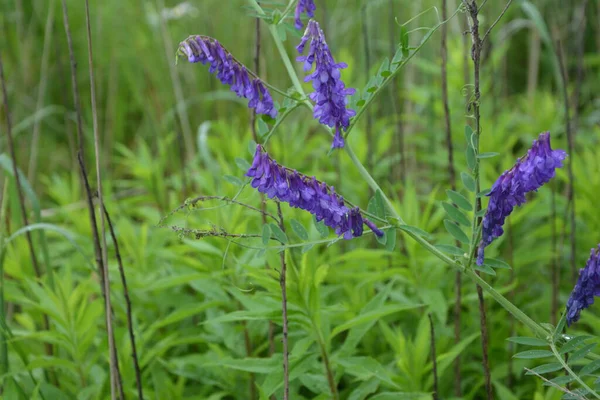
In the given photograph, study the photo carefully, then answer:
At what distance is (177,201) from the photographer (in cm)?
209

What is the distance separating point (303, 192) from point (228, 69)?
0.74 feet

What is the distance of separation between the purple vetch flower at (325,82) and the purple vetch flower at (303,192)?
3.4 inches

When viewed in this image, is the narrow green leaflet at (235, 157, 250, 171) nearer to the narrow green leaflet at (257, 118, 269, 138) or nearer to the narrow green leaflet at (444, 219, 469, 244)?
the narrow green leaflet at (257, 118, 269, 138)

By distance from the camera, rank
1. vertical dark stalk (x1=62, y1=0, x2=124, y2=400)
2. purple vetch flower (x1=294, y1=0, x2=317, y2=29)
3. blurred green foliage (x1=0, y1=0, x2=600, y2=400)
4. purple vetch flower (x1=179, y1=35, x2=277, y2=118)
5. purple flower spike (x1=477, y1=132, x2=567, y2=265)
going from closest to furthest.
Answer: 1. purple flower spike (x1=477, y1=132, x2=567, y2=265)
2. purple vetch flower (x1=179, y1=35, x2=277, y2=118)
3. purple vetch flower (x1=294, y1=0, x2=317, y2=29)
4. vertical dark stalk (x1=62, y1=0, x2=124, y2=400)
5. blurred green foliage (x1=0, y1=0, x2=600, y2=400)

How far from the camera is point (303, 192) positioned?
874mm

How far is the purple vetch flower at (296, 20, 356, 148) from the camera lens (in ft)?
2.86

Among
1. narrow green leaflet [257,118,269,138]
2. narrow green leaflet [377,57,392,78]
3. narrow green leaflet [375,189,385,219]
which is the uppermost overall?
narrow green leaflet [377,57,392,78]

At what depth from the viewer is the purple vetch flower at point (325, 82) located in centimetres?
87

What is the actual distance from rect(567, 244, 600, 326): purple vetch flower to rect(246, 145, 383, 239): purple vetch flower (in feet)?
1.01

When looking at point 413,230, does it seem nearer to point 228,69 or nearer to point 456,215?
point 456,215

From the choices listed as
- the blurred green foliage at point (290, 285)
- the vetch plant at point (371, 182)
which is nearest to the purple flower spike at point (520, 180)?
the vetch plant at point (371, 182)

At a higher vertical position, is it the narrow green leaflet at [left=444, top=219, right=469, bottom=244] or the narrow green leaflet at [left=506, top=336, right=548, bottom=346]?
the narrow green leaflet at [left=444, top=219, right=469, bottom=244]

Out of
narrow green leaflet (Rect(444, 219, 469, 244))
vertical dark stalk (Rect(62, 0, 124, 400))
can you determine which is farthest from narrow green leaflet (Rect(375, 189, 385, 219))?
vertical dark stalk (Rect(62, 0, 124, 400))

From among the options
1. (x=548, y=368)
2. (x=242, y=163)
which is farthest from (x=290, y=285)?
(x=548, y=368)
